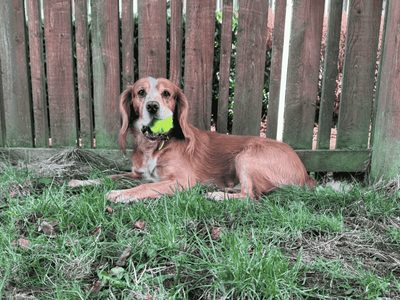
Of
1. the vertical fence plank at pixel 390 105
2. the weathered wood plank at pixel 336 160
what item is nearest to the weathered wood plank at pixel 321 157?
the weathered wood plank at pixel 336 160

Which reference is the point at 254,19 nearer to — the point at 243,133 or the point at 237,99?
the point at 237,99

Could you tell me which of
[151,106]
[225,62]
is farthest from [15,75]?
[225,62]

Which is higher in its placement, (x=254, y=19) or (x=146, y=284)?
(x=254, y=19)

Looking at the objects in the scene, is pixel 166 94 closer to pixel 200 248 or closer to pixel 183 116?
pixel 183 116

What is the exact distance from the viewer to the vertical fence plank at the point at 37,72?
331 cm

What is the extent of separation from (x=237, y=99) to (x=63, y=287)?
2501 millimetres

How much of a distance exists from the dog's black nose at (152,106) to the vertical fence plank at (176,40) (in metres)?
0.90

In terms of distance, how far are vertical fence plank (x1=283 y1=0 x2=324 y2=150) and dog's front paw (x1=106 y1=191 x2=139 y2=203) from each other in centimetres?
189

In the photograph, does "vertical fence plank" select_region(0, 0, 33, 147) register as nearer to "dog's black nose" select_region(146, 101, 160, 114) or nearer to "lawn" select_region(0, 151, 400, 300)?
"lawn" select_region(0, 151, 400, 300)

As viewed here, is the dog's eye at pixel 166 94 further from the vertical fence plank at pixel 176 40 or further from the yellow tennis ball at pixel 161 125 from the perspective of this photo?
the vertical fence plank at pixel 176 40

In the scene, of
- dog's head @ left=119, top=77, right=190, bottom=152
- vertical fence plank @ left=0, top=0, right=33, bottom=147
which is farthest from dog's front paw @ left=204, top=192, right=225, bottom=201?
vertical fence plank @ left=0, top=0, right=33, bottom=147

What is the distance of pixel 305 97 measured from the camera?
3.40 m

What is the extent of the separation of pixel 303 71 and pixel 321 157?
962mm

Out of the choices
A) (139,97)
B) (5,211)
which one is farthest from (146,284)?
(139,97)
